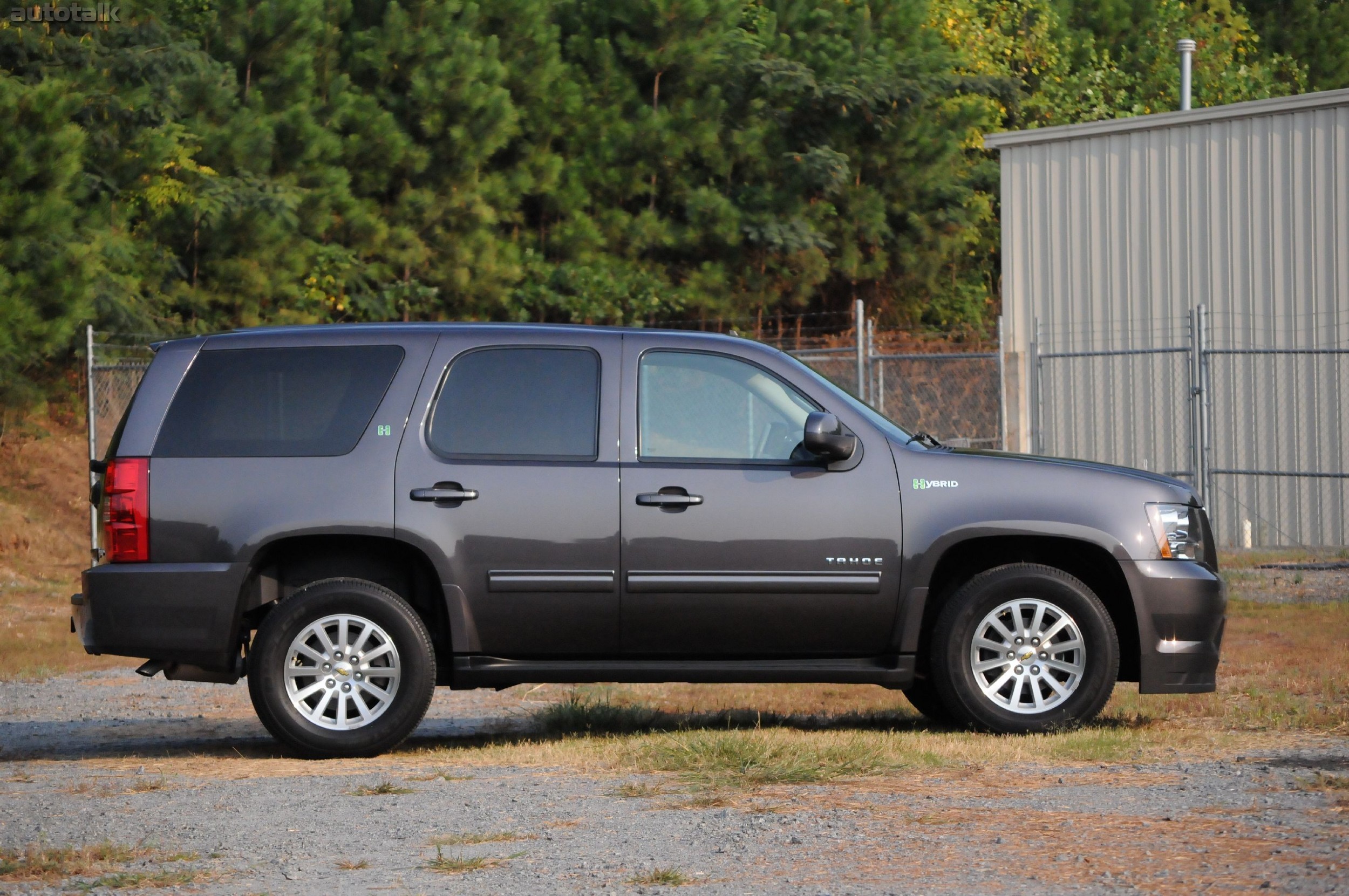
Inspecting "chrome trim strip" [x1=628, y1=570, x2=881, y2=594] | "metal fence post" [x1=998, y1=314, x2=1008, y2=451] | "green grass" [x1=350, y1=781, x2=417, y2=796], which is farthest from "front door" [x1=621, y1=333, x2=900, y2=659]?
"metal fence post" [x1=998, y1=314, x2=1008, y2=451]

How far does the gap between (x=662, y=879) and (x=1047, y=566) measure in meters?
3.42

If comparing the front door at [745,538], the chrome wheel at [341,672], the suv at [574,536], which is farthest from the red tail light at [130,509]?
the front door at [745,538]

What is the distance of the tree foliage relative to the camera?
74.3 ft

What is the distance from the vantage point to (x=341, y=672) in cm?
762

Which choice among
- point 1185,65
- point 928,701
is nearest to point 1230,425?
point 1185,65

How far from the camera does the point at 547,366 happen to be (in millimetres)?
7855

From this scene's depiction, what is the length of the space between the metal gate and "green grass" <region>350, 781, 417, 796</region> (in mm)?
10965

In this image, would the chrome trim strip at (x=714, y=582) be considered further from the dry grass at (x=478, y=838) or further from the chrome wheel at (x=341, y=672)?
the dry grass at (x=478, y=838)

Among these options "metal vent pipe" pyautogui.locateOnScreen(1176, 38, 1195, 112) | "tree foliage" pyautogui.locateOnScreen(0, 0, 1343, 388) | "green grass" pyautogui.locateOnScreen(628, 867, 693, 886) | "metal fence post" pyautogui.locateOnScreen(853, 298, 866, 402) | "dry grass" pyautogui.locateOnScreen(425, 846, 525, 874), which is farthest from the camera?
"metal vent pipe" pyautogui.locateOnScreen(1176, 38, 1195, 112)

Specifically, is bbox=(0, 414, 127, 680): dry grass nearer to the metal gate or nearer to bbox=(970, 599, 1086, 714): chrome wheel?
bbox=(970, 599, 1086, 714): chrome wheel

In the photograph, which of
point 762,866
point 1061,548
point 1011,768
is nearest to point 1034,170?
point 1061,548

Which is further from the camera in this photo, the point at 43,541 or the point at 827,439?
the point at 43,541

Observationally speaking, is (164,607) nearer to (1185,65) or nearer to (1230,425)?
(1230,425)

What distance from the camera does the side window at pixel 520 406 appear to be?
25.4ft
